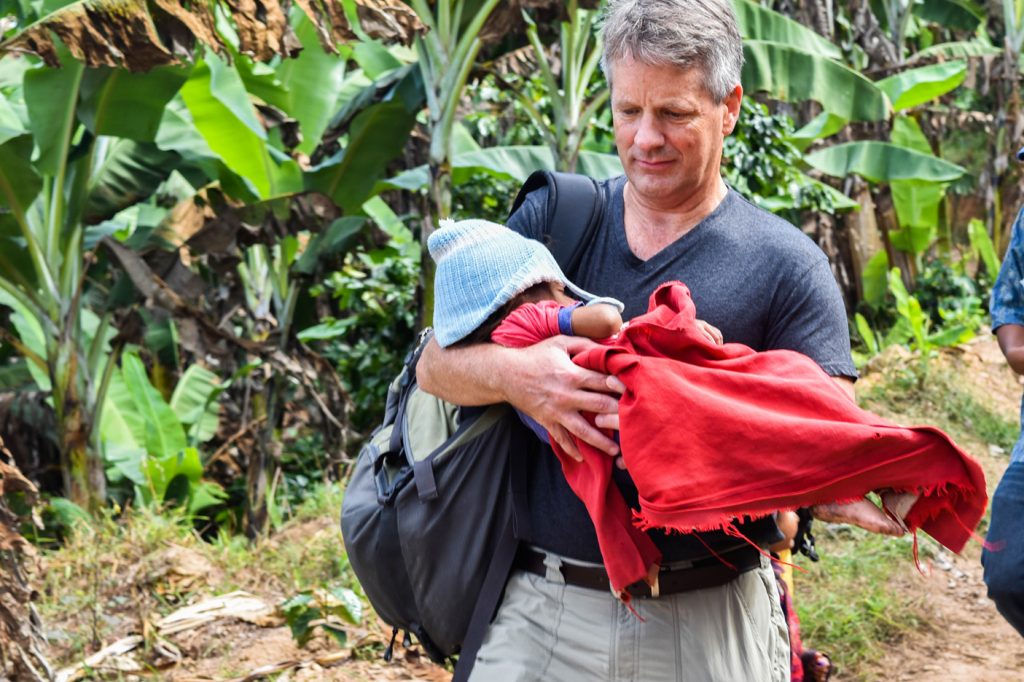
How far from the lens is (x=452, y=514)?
6.95 ft

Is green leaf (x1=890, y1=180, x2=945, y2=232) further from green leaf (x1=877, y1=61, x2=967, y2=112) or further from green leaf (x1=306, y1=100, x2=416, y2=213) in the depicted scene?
green leaf (x1=306, y1=100, x2=416, y2=213)

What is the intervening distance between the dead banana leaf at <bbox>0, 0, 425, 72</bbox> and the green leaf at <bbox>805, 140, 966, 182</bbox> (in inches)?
199

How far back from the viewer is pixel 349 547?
2.25 metres

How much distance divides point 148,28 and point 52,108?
1.59 m

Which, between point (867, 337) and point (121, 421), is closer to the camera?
point (121, 421)

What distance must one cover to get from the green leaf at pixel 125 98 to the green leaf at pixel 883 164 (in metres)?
4.92

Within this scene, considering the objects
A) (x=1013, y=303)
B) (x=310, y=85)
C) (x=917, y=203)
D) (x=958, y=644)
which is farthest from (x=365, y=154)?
(x=917, y=203)

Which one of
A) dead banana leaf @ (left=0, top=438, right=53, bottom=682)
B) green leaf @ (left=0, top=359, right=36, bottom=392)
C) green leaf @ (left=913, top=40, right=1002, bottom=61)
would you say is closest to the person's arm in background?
dead banana leaf @ (left=0, top=438, right=53, bottom=682)

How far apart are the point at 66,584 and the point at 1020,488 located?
14.3 ft

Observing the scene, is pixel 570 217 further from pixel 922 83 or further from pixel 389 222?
pixel 922 83

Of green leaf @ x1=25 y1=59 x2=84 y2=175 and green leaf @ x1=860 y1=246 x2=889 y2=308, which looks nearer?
green leaf @ x1=25 y1=59 x2=84 y2=175

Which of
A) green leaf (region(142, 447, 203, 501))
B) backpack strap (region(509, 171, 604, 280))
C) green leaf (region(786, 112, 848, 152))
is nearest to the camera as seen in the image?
backpack strap (region(509, 171, 604, 280))

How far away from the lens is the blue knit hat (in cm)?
199

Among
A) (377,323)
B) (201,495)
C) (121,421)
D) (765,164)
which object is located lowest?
(201,495)
